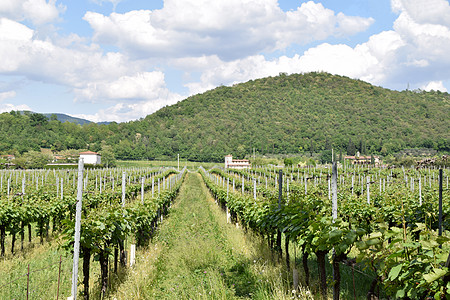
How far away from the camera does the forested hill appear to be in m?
107

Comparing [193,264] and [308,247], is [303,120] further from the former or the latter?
[308,247]

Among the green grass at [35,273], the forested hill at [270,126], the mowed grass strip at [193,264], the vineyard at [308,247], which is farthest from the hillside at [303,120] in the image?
the green grass at [35,273]

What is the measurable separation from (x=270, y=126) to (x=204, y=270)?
433ft

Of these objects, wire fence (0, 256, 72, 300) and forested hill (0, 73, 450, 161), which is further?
forested hill (0, 73, 450, 161)

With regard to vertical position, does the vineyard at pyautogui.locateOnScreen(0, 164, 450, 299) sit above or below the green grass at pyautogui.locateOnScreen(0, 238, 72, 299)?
above

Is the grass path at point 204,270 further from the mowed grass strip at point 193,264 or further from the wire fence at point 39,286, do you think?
the wire fence at point 39,286

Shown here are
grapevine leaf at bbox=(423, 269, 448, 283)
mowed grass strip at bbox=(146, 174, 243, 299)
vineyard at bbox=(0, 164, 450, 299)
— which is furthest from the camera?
mowed grass strip at bbox=(146, 174, 243, 299)

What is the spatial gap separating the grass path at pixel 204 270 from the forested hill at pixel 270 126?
310 feet

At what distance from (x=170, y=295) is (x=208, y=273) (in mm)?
1234

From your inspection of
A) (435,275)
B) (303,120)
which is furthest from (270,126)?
(435,275)

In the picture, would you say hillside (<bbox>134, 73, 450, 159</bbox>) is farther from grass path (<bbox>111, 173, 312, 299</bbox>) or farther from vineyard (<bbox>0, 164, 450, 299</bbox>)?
vineyard (<bbox>0, 164, 450, 299</bbox>)

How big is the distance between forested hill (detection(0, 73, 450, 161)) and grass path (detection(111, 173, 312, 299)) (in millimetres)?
94496

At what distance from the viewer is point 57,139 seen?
107 meters

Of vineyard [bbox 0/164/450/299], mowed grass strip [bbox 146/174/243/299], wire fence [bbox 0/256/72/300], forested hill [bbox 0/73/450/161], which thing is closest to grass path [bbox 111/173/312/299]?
mowed grass strip [bbox 146/174/243/299]
